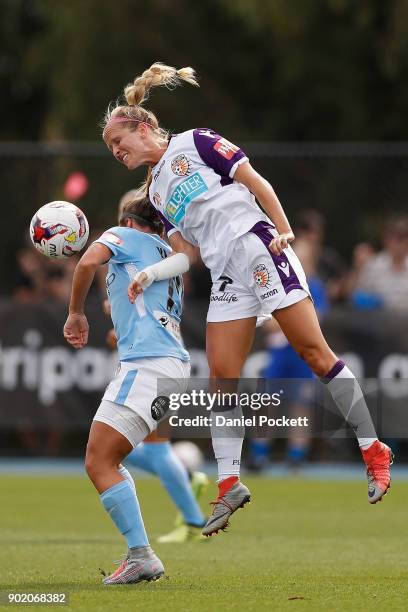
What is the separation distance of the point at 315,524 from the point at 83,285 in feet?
14.9

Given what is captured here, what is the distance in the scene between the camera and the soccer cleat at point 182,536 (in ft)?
33.3

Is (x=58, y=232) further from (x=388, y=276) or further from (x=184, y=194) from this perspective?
(x=388, y=276)

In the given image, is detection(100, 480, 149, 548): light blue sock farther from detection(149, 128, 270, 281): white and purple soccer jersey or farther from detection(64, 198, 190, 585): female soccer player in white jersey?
detection(149, 128, 270, 281): white and purple soccer jersey

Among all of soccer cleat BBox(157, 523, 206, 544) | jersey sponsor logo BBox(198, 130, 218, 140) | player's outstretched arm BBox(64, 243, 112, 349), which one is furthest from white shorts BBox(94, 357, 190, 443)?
soccer cleat BBox(157, 523, 206, 544)

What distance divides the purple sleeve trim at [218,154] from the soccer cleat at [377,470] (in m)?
1.63

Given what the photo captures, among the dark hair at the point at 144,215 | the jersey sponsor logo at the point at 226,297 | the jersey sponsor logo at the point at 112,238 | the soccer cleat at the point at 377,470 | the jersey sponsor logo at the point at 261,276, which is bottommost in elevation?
the soccer cleat at the point at 377,470

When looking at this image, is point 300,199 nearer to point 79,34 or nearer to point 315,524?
point 315,524

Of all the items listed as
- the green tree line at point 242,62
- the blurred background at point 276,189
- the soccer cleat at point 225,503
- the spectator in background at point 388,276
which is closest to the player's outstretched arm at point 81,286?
the soccer cleat at point 225,503

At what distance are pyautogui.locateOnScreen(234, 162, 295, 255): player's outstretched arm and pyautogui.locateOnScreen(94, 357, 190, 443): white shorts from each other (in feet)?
2.66

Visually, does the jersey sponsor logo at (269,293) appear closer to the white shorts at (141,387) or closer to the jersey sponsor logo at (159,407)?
the white shorts at (141,387)

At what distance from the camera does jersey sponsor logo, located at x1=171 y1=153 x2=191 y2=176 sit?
7707mm

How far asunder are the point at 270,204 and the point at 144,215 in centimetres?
85

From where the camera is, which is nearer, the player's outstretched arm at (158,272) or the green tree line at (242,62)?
the player's outstretched arm at (158,272)

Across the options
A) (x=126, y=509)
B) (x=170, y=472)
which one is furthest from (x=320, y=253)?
(x=126, y=509)
